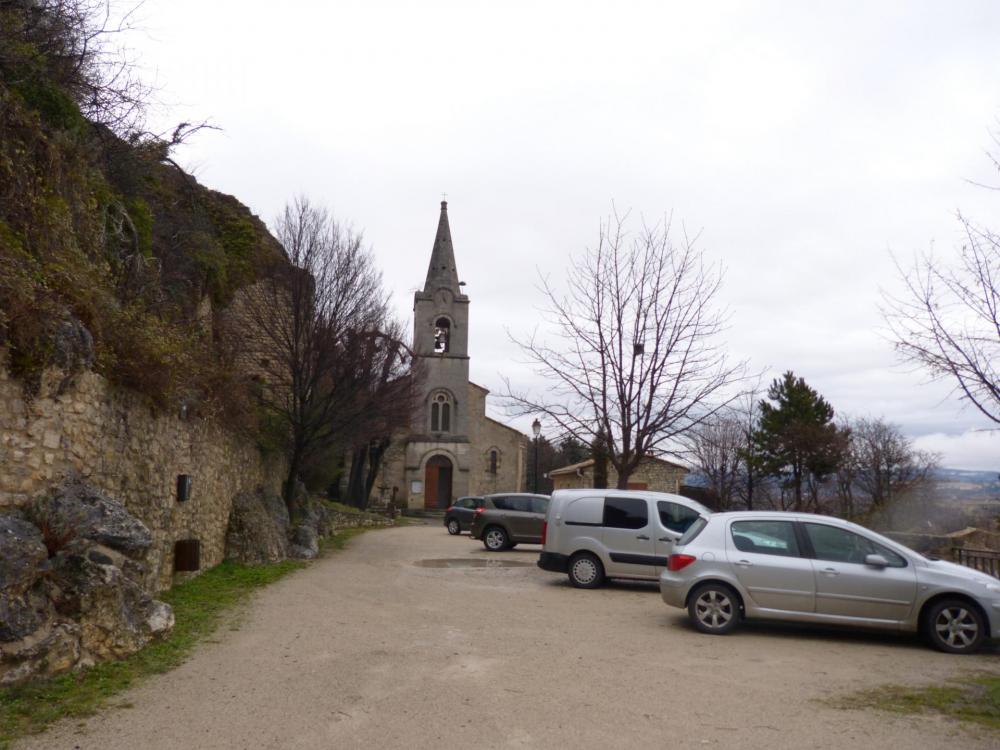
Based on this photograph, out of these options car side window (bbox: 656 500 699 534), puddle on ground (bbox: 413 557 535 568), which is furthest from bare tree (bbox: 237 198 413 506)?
car side window (bbox: 656 500 699 534)

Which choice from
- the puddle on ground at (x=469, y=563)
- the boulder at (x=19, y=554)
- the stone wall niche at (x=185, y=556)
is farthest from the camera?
the puddle on ground at (x=469, y=563)

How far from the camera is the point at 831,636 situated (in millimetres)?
8781

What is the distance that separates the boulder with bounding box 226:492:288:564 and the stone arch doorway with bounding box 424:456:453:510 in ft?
97.7

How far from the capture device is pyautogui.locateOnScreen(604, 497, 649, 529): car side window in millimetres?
12875

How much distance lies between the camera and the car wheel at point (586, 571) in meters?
12.8

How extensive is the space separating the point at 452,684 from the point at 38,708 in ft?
9.57

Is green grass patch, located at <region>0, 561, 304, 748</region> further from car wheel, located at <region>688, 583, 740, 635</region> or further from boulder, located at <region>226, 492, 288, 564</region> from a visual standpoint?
car wheel, located at <region>688, 583, 740, 635</region>

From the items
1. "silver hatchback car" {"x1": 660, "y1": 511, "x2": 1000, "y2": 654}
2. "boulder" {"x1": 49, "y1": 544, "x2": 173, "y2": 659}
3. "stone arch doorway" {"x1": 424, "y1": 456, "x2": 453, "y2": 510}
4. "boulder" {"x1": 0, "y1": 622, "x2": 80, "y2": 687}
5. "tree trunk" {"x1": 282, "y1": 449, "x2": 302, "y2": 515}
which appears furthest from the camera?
"stone arch doorway" {"x1": 424, "y1": 456, "x2": 453, "y2": 510}

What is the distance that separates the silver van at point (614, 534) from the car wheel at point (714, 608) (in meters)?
3.83

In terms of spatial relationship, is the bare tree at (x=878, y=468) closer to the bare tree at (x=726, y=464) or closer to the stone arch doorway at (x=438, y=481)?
the bare tree at (x=726, y=464)

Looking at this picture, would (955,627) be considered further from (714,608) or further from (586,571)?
(586,571)

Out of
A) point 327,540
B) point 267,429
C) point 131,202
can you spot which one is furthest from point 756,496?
point 131,202

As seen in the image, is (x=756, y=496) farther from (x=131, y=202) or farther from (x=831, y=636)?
(x=131, y=202)

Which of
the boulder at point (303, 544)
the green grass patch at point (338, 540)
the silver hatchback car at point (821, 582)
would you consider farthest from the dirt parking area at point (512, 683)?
the green grass patch at point (338, 540)
